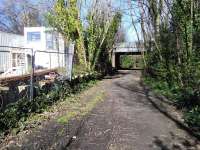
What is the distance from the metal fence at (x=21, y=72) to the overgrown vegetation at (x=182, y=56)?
4.57 m

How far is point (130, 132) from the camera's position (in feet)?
30.0

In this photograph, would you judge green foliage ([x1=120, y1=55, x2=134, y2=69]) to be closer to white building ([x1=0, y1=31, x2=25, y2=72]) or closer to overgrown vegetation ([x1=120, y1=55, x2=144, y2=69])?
overgrown vegetation ([x1=120, y1=55, x2=144, y2=69])

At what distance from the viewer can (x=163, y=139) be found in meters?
8.43

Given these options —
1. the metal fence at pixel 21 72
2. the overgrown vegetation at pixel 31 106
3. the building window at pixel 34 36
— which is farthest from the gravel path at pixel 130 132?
the building window at pixel 34 36

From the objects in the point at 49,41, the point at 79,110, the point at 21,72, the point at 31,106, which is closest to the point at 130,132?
the point at 31,106

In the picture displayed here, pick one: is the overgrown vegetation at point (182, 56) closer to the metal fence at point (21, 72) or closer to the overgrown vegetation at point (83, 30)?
the metal fence at point (21, 72)

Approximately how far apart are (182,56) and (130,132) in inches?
358

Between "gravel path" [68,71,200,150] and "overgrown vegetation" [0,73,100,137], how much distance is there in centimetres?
149

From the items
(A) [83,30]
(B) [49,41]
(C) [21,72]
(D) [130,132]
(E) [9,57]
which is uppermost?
(A) [83,30]

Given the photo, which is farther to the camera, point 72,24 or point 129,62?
point 129,62

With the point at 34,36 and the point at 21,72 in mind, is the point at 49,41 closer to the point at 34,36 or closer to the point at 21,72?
the point at 34,36

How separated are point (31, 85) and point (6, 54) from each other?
1450 millimetres

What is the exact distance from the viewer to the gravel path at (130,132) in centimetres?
787

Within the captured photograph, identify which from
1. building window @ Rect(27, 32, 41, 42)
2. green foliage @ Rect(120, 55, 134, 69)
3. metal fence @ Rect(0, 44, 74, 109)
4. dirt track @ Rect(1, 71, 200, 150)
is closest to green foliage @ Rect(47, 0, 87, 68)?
metal fence @ Rect(0, 44, 74, 109)
